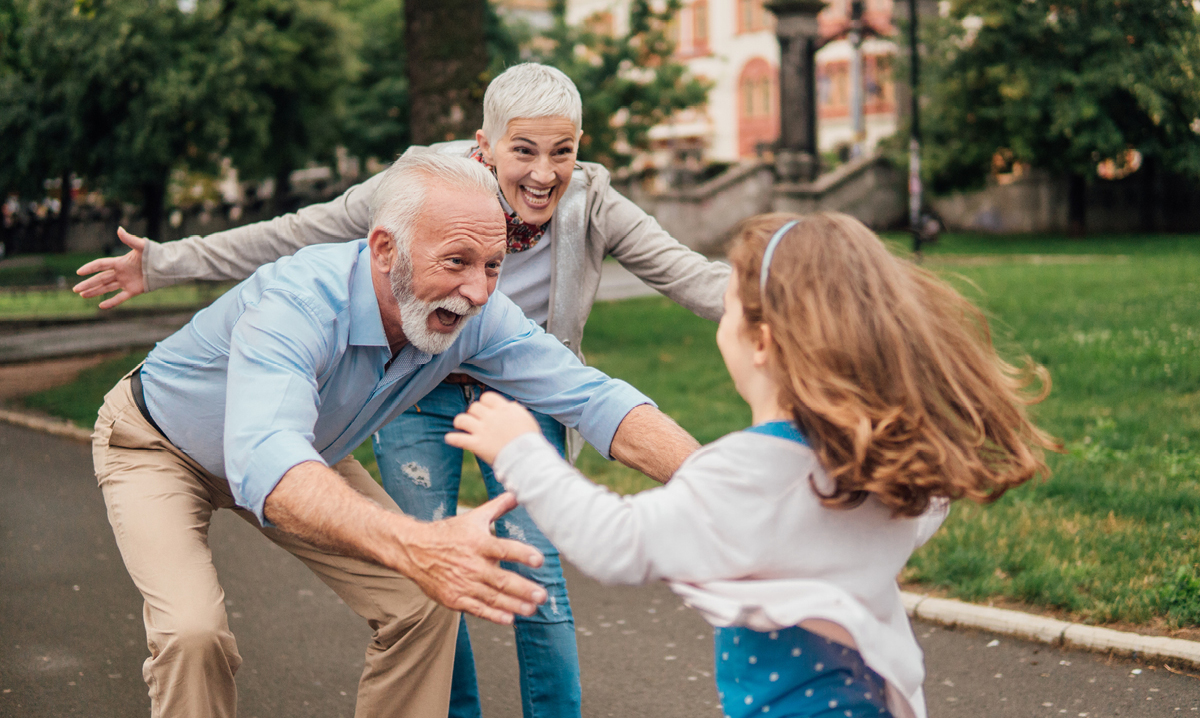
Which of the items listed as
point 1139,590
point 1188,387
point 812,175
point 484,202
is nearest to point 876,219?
point 812,175

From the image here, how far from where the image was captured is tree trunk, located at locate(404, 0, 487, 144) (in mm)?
11516

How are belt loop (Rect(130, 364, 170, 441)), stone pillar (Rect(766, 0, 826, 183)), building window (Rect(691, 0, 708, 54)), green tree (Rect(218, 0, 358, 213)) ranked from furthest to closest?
1. building window (Rect(691, 0, 708, 54))
2. green tree (Rect(218, 0, 358, 213))
3. stone pillar (Rect(766, 0, 826, 183))
4. belt loop (Rect(130, 364, 170, 441))

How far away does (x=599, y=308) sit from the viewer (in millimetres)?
15805

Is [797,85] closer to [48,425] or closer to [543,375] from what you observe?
[48,425]

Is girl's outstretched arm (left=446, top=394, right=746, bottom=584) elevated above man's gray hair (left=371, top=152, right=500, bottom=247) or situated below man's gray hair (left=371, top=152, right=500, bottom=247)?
below

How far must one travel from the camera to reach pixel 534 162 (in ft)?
11.5

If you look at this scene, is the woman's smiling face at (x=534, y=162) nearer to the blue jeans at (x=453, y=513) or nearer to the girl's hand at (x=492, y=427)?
the blue jeans at (x=453, y=513)

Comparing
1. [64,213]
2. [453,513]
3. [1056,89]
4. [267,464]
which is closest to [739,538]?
[267,464]

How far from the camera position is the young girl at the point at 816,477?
6.46ft

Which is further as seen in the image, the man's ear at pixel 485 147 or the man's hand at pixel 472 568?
the man's ear at pixel 485 147

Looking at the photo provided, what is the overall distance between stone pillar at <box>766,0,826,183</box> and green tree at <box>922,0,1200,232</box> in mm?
2828

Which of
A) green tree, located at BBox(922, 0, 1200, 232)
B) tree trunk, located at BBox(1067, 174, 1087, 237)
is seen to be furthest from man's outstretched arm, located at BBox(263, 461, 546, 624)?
tree trunk, located at BBox(1067, 174, 1087, 237)

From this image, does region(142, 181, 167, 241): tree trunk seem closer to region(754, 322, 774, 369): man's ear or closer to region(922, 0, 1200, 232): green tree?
region(922, 0, 1200, 232): green tree

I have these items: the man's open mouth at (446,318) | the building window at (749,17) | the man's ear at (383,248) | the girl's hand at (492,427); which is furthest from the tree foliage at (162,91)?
the girl's hand at (492,427)
